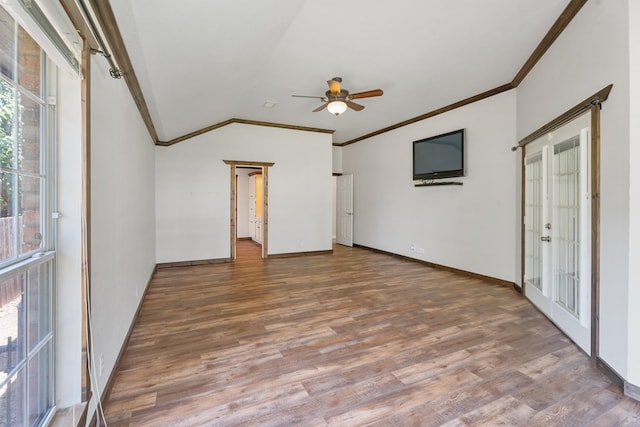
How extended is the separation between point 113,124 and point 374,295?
3.42 m

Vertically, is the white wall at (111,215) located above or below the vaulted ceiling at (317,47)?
below

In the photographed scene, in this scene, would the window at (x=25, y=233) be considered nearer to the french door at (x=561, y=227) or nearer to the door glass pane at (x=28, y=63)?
the door glass pane at (x=28, y=63)

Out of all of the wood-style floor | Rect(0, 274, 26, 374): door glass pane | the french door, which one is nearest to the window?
Rect(0, 274, 26, 374): door glass pane

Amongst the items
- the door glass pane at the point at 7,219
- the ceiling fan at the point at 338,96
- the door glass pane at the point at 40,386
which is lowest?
the door glass pane at the point at 40,386

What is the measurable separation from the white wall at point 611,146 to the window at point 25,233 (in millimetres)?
3408

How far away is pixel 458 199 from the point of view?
17.2ft

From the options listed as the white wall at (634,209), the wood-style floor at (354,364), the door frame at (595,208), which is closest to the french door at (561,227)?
the door frame at (595,208)

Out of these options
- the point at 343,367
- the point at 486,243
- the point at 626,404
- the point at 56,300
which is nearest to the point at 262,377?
the point at 343,367

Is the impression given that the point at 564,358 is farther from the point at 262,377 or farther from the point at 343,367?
the point at 262,377

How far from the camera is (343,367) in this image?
2.34 metres

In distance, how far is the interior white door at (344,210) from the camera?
8.23m

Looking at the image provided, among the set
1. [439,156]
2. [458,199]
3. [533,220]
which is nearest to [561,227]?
[533,220]

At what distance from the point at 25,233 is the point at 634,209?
11.3ft

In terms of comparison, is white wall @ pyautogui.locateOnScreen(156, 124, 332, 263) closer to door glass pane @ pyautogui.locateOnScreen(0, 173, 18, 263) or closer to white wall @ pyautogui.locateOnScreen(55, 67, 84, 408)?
white wall @ pyautogui.locateOnScreen(55, 67, 84, 408)
